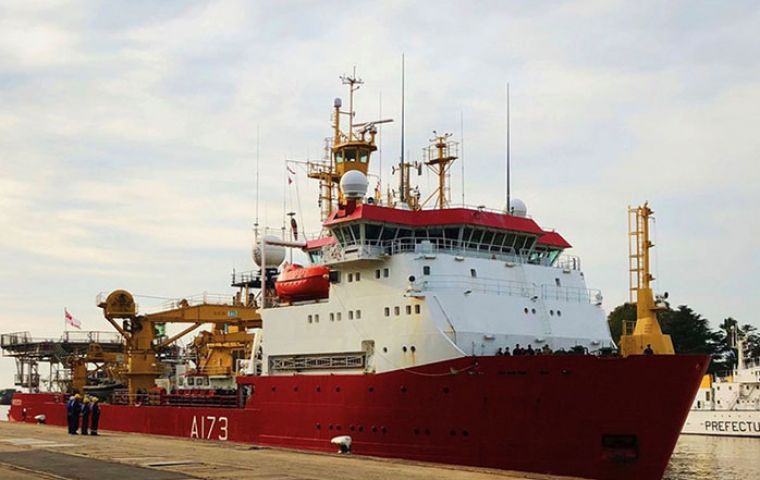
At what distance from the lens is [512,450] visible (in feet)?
71.6

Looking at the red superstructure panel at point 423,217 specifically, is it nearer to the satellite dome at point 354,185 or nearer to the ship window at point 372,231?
the ship window at point 372,231

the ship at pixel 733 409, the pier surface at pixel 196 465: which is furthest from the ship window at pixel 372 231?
the ship at pixel 733 409

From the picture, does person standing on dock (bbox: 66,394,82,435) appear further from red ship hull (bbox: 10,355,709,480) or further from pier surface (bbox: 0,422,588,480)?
red ship hull (bbox: 10,355,709,480)

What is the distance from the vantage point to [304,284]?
28750mm

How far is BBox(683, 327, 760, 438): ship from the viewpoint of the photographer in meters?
58.2

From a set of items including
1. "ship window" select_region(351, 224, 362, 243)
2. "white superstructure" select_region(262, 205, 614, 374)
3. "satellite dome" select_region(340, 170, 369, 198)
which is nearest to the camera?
"white superstructure" select_region(262, 205, 614, 374)

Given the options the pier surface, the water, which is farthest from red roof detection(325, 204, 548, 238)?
the water

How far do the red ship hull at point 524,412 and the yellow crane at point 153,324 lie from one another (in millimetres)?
12070

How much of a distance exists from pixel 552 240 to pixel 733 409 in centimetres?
3723

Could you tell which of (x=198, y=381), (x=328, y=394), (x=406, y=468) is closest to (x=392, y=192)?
(x=328, y=394)

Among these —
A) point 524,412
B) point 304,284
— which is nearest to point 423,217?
point 304,284

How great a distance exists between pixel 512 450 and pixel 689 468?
16.1 metres

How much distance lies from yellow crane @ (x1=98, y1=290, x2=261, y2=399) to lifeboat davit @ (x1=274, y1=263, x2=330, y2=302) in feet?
25.6

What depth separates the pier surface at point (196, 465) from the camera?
630 inches
